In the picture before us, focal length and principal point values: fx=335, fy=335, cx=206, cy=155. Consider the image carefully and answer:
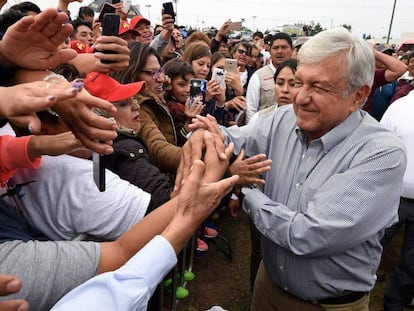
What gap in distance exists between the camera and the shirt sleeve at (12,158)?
50.1 inches

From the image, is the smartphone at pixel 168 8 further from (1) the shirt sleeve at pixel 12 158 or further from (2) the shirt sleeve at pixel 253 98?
(1) the shirt sleeve at pixel 12 158

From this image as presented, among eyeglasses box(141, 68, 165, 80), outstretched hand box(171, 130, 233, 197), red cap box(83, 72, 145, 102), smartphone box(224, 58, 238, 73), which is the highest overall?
red cap box(83, 72, 145, 102)

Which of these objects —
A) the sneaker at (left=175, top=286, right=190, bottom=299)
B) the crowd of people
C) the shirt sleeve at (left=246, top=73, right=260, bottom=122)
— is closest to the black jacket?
the crowd of people

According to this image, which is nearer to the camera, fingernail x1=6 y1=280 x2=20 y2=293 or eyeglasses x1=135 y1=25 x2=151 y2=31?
fingernail x1=6 y1=280 x2=20 y2=293

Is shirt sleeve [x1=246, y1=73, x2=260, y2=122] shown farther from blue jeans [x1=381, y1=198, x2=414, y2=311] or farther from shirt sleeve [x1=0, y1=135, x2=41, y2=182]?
shirt sleeve [x1=0, y1=135, x2=41, y2=182]

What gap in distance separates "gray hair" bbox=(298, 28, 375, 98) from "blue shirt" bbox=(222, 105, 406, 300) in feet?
0.64

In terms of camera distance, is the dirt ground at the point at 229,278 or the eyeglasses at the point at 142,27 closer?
the dirt ground at the point at 229,278

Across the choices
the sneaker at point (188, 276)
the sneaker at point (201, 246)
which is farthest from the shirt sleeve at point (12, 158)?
the sneaker at point (201, 246)

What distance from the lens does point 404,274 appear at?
290 cm

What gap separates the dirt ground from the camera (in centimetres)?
310

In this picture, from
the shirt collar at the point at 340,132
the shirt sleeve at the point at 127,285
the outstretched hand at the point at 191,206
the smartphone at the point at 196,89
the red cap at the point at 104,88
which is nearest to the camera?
the shirt sleeve at the point at 127,285

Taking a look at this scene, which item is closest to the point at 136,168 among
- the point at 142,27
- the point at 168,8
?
the point at 168,8

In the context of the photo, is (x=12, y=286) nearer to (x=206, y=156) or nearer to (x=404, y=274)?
(x=206, y=156)

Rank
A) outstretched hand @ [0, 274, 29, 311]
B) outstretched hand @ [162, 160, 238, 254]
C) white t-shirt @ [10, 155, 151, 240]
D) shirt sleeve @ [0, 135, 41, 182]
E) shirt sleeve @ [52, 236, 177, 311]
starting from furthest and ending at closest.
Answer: white t-shirt @ [10, 155, 151, 240], shirt sleeve @ [0, 135, 41, 182], outstretched hand @ [162, 160, 238, 254], shirt sleeve @ [52, 236, 177, 311], outstretched hand @ [0, 274, 29, 311]
